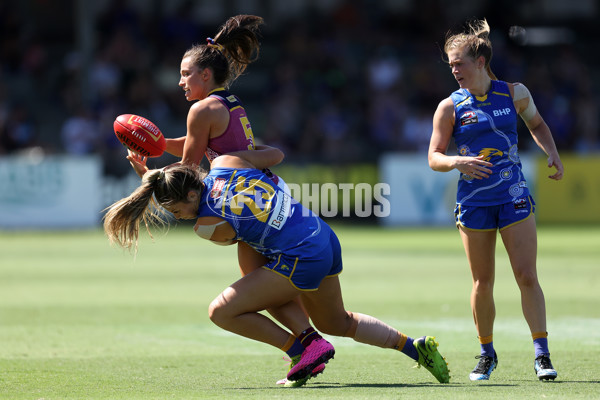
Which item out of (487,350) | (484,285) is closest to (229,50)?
(484,285)

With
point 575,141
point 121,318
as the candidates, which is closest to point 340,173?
point 575,141

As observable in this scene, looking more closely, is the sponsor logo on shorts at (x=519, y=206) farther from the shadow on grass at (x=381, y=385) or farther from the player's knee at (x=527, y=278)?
the shadow on grass at (x=381, y=385)

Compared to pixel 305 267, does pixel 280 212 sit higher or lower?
higher

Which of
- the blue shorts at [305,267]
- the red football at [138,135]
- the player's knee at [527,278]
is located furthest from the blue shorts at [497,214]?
the red football at [138,135]

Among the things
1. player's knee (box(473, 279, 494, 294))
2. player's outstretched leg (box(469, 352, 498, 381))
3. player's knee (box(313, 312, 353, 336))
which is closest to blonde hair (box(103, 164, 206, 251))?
player's knee (box(313, 312, 353, 336))

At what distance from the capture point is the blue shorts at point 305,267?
603 centimetres

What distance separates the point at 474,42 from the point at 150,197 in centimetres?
249

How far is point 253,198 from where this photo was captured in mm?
6066

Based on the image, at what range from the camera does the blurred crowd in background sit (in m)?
23.9

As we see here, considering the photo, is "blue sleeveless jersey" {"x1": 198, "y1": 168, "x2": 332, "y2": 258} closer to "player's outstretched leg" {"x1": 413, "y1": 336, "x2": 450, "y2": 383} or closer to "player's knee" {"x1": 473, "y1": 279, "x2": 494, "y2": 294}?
"player's outstretched leg" {"x1": 413, "y1": 336, "x2": 450, "y2": 383}

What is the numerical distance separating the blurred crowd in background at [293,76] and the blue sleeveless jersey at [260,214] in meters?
15.8

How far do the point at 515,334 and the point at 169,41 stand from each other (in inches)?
764

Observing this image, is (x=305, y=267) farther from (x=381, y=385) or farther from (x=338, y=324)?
(x=381, y=385)

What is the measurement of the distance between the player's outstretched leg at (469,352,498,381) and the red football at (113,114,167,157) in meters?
2.72
